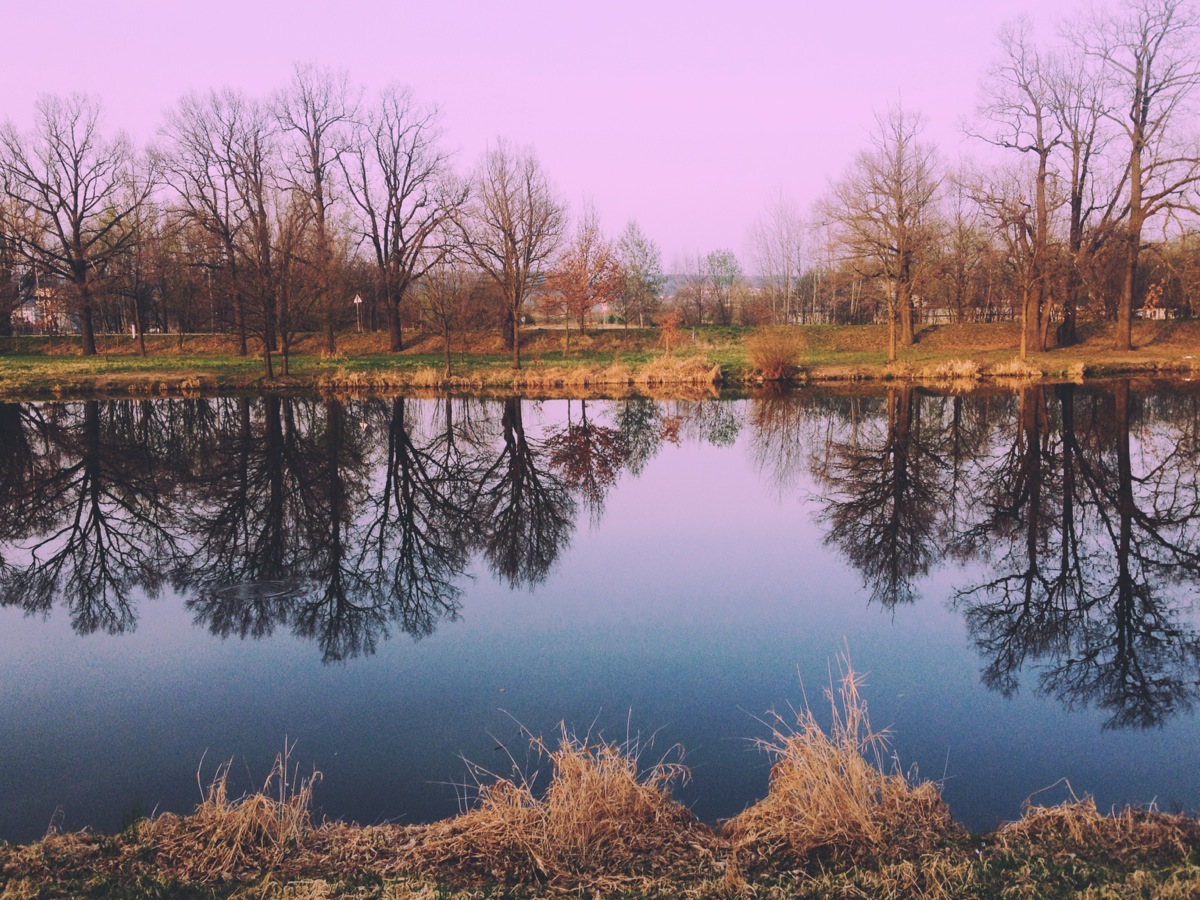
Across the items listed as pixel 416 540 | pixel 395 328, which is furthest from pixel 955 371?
pixel 395 328

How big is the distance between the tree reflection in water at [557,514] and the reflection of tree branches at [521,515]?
64 mm

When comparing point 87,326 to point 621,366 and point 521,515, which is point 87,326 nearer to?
point 621,366

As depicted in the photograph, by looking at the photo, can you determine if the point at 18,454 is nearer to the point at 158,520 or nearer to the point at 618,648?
the point at 158,520

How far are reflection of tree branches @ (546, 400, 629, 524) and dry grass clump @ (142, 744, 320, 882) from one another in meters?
8.21

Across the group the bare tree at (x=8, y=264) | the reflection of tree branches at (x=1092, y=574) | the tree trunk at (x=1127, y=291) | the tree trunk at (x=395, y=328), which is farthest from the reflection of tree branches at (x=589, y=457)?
the bare tree at (x=8, y=264)

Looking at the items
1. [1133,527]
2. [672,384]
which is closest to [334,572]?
[1133,527]

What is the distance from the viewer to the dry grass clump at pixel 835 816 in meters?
4.36

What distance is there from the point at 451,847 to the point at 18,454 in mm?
18170

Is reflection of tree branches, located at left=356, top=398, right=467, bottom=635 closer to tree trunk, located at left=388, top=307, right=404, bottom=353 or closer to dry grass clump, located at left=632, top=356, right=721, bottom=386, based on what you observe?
dry grass clump, located at left=632, top=356, right=721, bottom=386

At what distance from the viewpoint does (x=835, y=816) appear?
4.48 meters

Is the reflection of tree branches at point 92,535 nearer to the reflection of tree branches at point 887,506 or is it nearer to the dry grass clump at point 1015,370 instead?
the reflection of tree branches at point 887,506

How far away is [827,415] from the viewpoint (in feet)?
74.3

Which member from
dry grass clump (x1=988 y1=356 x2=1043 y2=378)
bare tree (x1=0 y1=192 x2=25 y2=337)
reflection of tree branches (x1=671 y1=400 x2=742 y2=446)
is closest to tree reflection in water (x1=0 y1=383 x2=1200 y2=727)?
reflection of tree branches (x1=671 y1=400 x2=742 y2=446)

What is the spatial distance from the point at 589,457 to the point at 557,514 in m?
4.86
